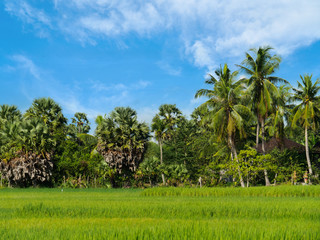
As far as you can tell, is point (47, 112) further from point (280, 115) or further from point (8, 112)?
point (280, 115)

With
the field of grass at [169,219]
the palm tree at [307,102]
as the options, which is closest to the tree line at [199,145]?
the palm tree at [307,102]

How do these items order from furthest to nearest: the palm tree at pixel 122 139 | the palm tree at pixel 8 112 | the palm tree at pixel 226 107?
the palm tree at pixel 8 112 → the palm tree at pixel 122 139 → the palm tree at pixel 226 107

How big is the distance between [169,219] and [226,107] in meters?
24.9

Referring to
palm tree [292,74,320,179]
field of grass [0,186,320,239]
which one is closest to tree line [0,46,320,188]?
palm tree [292,74,320,179]

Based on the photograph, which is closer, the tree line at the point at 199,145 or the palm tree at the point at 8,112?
the tree line at the point at 199,145

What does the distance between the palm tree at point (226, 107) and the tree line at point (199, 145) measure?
10 centimetres

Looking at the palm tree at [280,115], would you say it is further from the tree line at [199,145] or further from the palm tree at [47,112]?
the palm tree at [47,112]

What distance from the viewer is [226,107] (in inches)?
1307

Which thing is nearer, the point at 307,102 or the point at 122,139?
the point at 307,102

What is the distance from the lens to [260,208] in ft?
39.0

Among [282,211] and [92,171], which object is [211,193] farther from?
[92,171]

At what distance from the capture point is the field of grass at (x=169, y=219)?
662 cm

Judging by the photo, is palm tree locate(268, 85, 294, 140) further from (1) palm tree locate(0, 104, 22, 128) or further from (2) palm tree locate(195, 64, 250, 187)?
(1) palm tree locate(0, 104, 22, 128)

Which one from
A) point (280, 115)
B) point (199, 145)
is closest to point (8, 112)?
point (199, 145)
